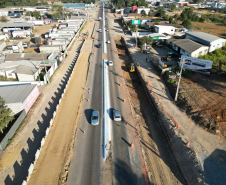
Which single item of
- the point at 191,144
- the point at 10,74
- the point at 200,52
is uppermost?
the point at 200,52

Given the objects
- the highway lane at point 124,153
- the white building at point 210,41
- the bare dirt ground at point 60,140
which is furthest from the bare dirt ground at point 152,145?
the white building at point 210,41

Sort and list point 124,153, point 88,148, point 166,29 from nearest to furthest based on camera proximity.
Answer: point 124,153 < point 88,148 < point 166,29

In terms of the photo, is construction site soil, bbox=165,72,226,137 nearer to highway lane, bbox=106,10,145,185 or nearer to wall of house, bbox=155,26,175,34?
highway lane, bbox=106,10,145,185

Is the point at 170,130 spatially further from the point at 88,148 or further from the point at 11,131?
the point at 11,131

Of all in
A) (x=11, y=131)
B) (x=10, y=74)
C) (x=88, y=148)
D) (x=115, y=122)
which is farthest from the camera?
(x=10, y=74)

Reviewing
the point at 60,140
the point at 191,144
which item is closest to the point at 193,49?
the point at 191,144

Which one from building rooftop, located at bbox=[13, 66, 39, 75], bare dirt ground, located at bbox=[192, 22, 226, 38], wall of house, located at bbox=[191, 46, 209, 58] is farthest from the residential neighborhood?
bare dirt ground, located at bbox=[192, 22, 226, 38]

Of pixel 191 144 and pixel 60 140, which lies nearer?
pixel 191 144

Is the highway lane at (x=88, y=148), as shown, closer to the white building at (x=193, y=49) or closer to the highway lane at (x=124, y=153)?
the highway lane at (x=124, y=153)
